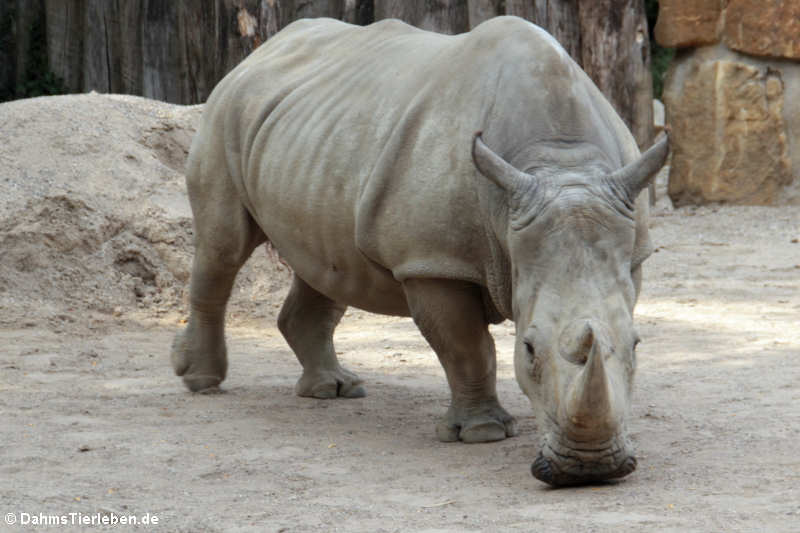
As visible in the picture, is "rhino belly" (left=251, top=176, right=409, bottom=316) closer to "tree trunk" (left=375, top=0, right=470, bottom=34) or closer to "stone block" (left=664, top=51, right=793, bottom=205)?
"tree trunk" (left=375, top=0, right=470, bottom=34)

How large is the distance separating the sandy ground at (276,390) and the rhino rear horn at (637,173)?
915 mm

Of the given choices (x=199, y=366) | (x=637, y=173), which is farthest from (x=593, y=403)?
(x=199, y=366)

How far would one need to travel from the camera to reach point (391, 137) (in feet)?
15.9

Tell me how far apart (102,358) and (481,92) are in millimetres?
3004

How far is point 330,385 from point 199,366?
0.65m

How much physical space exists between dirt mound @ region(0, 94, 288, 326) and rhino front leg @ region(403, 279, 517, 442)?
3.35 meters

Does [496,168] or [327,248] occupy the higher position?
[496,168]

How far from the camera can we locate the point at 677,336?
691 centimetres

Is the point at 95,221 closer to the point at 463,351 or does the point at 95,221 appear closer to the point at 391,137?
the point at 391,137

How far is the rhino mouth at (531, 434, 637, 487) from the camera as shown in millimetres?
3922

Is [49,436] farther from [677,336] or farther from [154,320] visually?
[677,336]

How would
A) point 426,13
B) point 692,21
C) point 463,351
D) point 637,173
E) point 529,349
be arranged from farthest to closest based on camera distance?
point 692,21 → point 426,13 → point 463,351 → point 637,173 → point 529,349

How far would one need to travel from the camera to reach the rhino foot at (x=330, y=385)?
607 centimetres

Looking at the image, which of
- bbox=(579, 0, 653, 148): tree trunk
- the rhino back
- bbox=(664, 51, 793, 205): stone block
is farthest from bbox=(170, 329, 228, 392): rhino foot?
bbox=(664, 51, 793, 205): stone block
